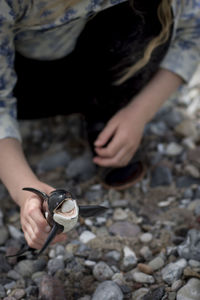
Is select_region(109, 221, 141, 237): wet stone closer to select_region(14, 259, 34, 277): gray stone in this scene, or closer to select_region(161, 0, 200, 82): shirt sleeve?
select_region(14, 259, 34, 277): gray stone

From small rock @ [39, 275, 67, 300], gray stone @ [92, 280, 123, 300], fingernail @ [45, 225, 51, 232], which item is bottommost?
gray stone @ [92, 280, 123, 300]

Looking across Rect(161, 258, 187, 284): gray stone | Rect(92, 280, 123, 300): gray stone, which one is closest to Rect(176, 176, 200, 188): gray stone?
Rect(161, 258, 187, 284): gray stone

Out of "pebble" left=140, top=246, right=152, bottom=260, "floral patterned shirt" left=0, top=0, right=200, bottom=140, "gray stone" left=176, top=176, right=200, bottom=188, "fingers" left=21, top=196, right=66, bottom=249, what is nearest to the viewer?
"fingers" left=21, top=196, right=66, bottom=249

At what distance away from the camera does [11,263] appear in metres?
1.06

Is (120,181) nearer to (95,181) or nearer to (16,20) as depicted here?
(95,181)

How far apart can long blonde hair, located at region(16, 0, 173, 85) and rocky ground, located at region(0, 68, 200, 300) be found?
1.18 ft

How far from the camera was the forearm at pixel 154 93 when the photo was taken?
1232 millimetres

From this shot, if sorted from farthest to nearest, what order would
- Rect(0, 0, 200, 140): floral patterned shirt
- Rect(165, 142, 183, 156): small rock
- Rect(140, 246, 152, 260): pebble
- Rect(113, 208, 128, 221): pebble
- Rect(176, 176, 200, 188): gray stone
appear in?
Rect(165, 142, 183, 156): small rock < Rect(176, 176, 200, 188): gray stone < Rect(113, 208, 128, 221): pebble < Rect(140, 246, 152, 260): pebble < Rect(0, 0, 200, 140): floral patterned shirt

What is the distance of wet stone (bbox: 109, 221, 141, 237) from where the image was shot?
113 cm

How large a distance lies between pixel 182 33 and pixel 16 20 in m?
0.54

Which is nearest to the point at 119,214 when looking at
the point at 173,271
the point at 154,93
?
the point at 173,271

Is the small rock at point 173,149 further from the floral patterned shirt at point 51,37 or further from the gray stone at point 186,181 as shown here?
the floral patterned shirt at point 51,37

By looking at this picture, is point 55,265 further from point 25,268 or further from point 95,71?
point 95,71

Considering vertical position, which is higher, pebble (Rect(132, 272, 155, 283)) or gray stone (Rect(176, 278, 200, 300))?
gray stone (Rect(176, 278, 200, 300))
